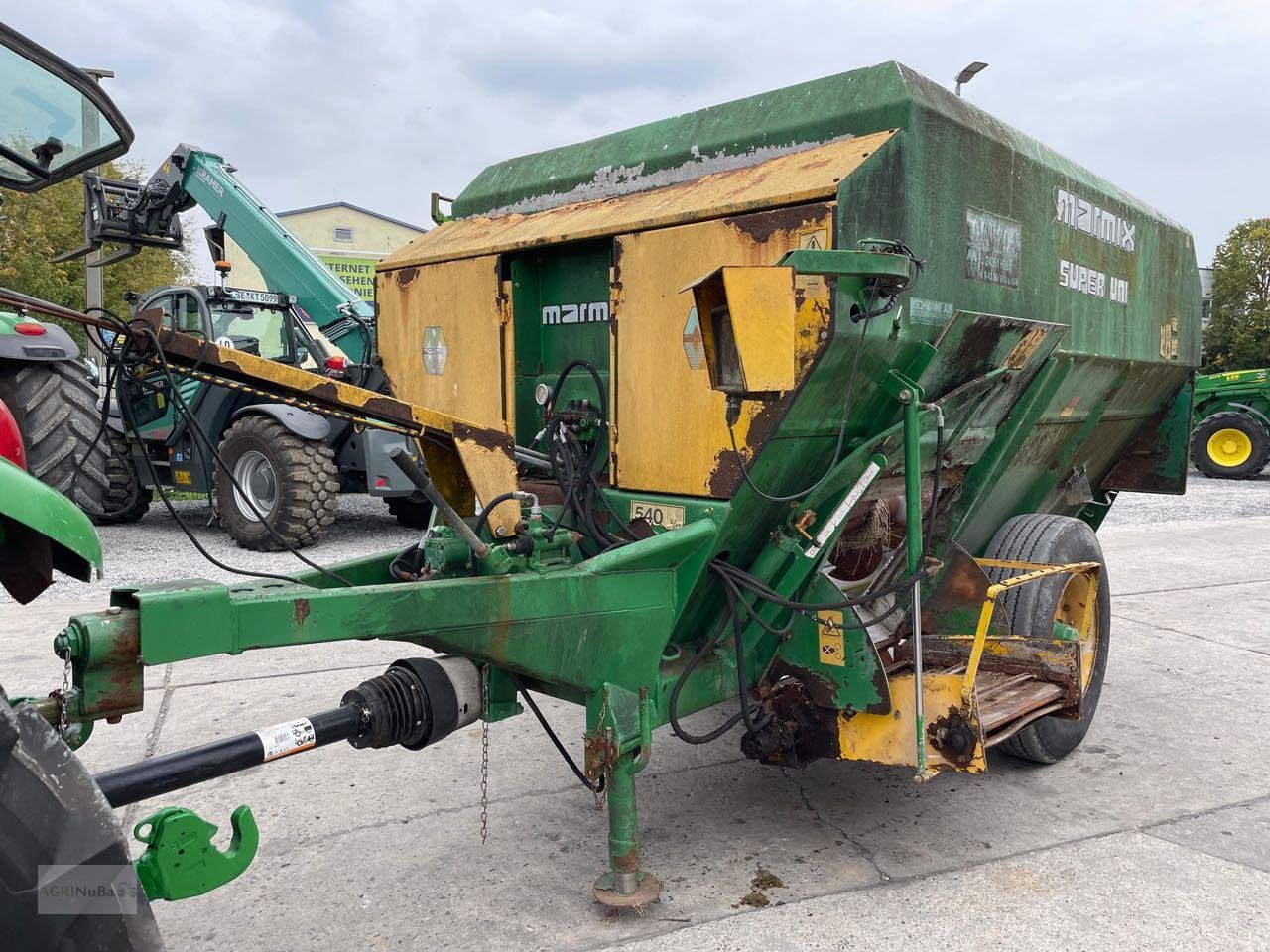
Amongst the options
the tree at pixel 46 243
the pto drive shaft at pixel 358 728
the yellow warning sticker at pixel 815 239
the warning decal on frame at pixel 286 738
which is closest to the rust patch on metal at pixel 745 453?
the yellow warning sticker at pixel 815 239

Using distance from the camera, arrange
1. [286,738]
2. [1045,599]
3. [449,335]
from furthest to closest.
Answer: [449,335]
[1045,599]
[286,738]

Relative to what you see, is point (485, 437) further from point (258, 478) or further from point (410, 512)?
point (410, 512)

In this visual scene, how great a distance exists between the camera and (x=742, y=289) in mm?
2512

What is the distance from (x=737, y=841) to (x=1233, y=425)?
15.8 m

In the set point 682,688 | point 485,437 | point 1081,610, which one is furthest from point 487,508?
point 1081,610

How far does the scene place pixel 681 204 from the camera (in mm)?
3191

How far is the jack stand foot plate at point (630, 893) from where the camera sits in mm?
2746

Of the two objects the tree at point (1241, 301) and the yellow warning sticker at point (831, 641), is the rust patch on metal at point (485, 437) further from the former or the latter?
the tree at point (1241, 301)

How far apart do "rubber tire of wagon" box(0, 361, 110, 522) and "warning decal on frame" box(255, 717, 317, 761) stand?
567 centimetres

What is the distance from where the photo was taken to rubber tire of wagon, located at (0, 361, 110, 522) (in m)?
6.97

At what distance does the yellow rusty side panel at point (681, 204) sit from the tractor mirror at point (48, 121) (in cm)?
145

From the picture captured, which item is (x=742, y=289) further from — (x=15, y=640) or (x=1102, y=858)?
(x=15, y=640)

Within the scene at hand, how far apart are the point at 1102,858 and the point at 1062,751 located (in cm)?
88

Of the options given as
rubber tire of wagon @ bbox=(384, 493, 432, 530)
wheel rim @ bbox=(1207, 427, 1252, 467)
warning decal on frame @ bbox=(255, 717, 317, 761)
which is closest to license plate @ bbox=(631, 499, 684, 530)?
warning decal on frame @ bbox=(255, 717, 317, 761)
